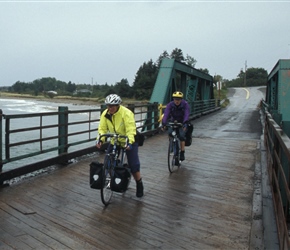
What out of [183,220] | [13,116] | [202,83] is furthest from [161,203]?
[202,83]

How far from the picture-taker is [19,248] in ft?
11.4

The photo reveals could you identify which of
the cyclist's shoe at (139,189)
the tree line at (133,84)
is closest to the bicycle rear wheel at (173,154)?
the cyclist's shoe at (139,189)

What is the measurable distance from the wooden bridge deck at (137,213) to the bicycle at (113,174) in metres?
0.24

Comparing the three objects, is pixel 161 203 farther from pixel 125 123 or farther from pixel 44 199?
pixel 44 199

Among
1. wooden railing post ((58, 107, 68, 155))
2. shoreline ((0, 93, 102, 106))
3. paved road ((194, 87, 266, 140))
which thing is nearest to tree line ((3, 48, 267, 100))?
shoreline ((0, 93, 102, 106))

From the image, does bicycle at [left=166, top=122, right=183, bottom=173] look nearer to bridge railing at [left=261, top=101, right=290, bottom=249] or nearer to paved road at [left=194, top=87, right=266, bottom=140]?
bridge railing at [left=261, top=101, right=290, bottom=249]

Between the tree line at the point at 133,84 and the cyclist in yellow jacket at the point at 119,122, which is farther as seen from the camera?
the tree line at the point at 133,84

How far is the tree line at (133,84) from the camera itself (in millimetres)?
53244

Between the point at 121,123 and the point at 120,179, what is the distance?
0.75m

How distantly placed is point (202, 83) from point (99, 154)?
51.5ft

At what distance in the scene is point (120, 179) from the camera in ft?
14.9

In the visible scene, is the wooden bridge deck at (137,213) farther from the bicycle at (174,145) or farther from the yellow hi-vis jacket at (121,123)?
the yellow hi-vis jacket at (121,123)

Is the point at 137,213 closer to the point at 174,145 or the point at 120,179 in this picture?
the point at 120,179

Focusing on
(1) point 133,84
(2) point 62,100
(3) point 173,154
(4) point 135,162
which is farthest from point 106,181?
(2) point 62,100
